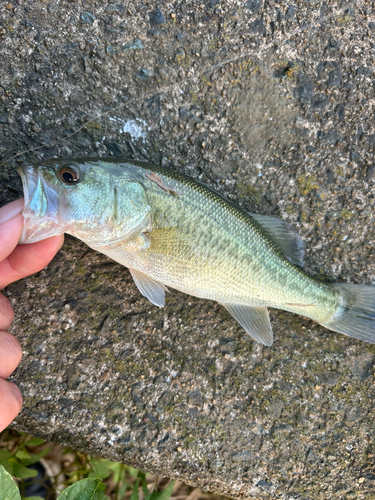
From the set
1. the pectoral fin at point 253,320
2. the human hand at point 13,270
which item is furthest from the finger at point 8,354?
the pectoral fin at point 253,320

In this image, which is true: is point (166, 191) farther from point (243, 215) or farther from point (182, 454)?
point (182, 454)

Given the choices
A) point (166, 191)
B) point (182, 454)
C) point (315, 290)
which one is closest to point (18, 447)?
point (182, 454)

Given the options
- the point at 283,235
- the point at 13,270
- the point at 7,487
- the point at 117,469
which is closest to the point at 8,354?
the point at 13,270

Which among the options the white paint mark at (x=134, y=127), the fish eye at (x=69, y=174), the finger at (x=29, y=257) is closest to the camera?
the fish eye at (x=69, y=174)

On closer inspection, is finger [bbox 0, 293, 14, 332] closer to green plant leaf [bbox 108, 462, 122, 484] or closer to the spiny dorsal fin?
green plant leaf [bbox 108, 462, 122, 484]

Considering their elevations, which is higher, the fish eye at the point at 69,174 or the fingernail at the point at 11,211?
the fish eye at the point at 69,174

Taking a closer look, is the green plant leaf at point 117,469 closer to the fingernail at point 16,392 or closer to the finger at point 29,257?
the fingernail at point 16,392

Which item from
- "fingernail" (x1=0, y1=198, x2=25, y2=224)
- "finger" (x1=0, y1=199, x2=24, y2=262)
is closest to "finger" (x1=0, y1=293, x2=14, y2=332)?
"finger" (x1=0, y1=199, x2=24, y2=262)
